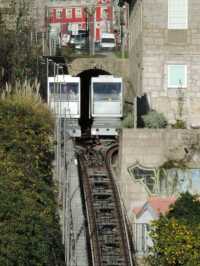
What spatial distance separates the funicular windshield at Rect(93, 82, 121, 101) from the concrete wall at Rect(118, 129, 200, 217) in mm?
6970

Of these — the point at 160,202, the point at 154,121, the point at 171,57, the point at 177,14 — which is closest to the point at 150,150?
the point at 154,121

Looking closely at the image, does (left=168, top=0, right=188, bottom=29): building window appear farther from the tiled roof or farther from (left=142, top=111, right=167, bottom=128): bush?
the tiled roof

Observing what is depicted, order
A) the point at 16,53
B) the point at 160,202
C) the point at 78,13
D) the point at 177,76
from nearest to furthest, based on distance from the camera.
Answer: the point at 160,202 → the point at 177,76 → the point at 16,53 → the point at 78,13

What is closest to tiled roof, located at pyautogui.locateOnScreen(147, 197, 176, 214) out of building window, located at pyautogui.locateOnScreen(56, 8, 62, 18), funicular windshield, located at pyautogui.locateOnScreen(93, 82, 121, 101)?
funicular windshield, located at pyautogui.locateOnScreen(93, 82, 121, 101)

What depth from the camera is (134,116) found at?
3856 centimetres

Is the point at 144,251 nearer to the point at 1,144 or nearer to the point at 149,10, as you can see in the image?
the point at 1,144

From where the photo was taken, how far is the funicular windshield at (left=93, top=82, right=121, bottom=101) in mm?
44406

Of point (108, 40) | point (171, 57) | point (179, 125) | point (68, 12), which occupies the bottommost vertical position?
point (68, 12)

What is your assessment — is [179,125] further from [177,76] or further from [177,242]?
[177,242]

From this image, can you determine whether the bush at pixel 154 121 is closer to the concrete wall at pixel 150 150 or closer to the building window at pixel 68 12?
the concrete wall at pixel 150 150

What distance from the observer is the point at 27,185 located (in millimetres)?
30359

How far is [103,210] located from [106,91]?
9415 mm

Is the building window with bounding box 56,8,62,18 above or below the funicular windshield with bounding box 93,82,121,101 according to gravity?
below

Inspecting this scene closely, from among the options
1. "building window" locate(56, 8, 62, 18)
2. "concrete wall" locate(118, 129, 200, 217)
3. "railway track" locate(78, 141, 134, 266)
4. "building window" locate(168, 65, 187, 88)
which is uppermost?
"building window" locate(168, 65, 187, 88)
